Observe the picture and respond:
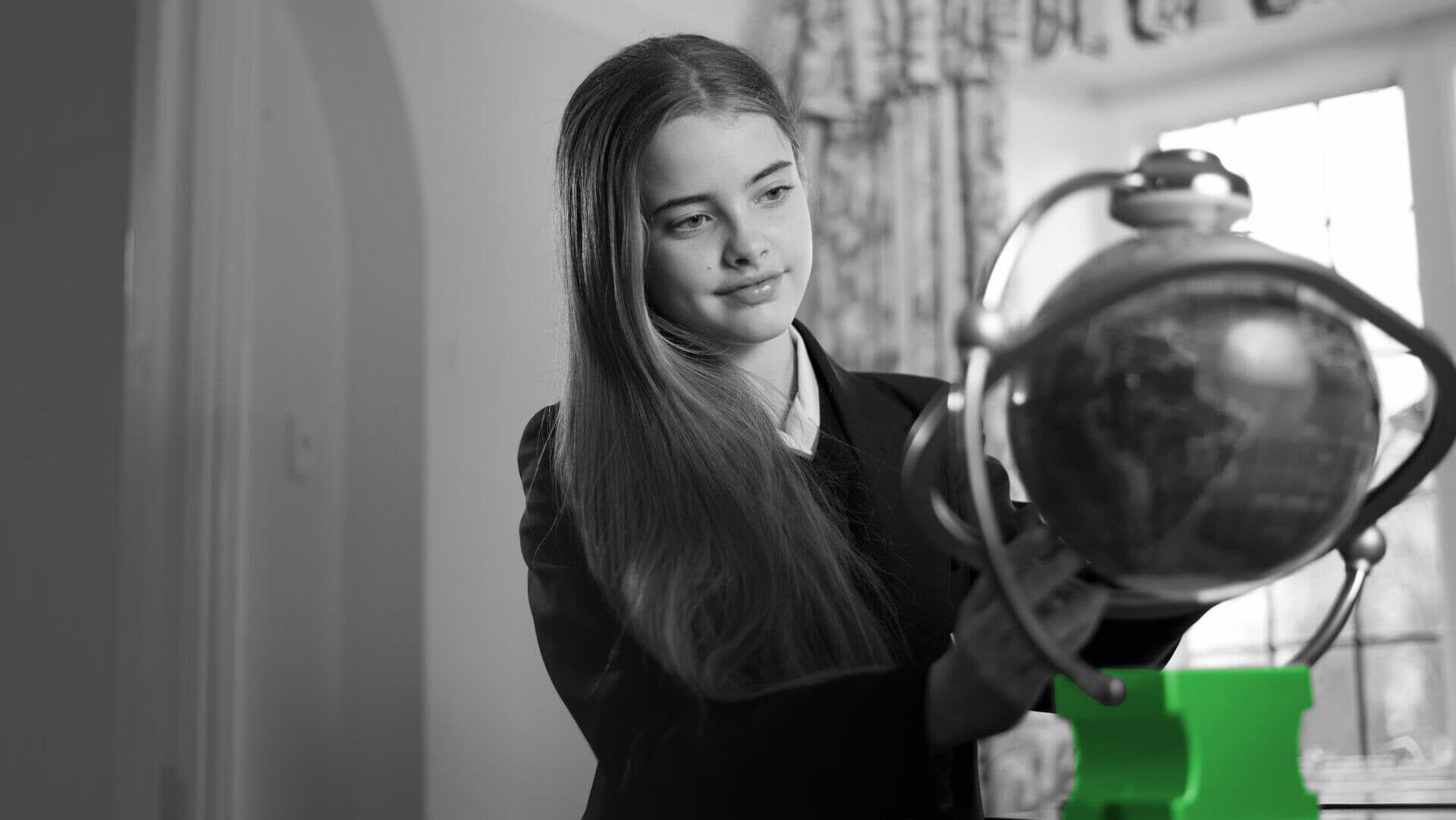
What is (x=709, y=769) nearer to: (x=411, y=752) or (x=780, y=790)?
(x=780, y=790)

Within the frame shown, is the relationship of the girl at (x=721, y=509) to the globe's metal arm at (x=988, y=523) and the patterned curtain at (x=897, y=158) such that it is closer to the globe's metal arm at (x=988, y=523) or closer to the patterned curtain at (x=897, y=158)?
the globe's metal arm at (x=988, y=523)

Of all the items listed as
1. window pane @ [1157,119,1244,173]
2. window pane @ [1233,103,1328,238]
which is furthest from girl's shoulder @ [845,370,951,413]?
window pane @ [1157,119,1244,173]

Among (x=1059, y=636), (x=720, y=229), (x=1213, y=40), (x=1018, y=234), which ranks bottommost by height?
(x=1059, y=636)

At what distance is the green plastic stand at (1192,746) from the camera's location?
93cm

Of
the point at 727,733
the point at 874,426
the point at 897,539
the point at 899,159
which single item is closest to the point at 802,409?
the point at 874,426

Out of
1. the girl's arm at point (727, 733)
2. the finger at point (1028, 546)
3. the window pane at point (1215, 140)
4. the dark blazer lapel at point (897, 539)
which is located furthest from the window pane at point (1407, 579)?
the finger at point (1028, 546)

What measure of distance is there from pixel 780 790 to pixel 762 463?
1.22 ft

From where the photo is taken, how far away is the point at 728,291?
54.2 inches

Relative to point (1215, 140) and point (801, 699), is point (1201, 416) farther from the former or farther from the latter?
point (1215, 140)

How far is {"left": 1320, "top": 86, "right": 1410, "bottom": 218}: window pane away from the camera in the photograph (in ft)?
8.29

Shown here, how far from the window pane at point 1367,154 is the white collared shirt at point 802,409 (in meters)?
1.58

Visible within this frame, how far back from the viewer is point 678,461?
129 centimetres

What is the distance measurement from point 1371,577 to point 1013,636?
1933 mm

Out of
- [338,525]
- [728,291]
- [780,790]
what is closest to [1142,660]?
[780,790]
